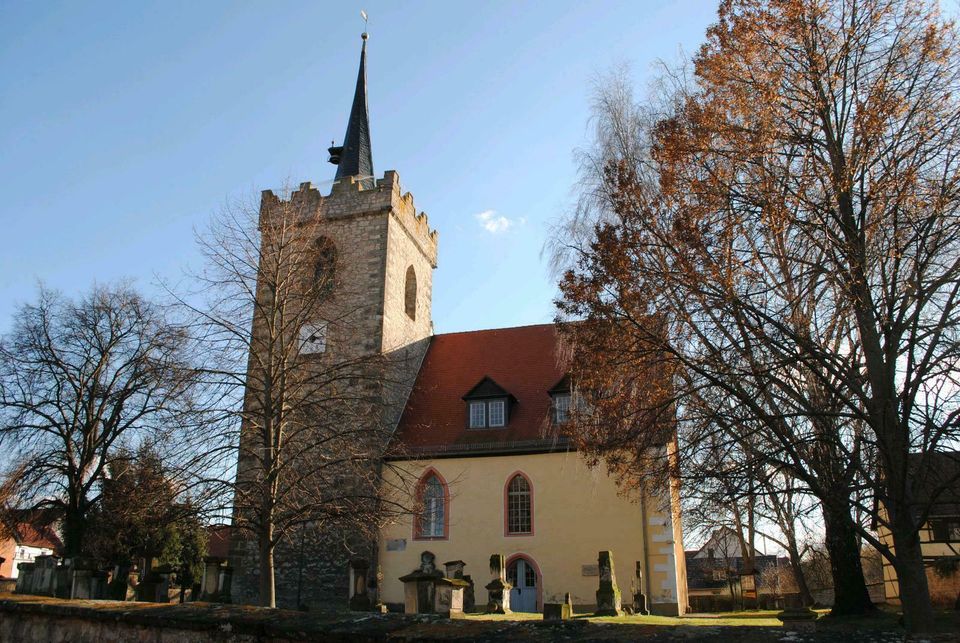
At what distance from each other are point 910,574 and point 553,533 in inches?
499

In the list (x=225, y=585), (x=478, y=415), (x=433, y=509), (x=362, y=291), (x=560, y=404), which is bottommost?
(x=225, y=585)

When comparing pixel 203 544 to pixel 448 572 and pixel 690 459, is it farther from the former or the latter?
pixel 690 459

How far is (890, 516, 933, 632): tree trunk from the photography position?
7.16 metres

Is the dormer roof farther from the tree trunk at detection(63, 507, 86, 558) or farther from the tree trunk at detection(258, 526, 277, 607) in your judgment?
the tree trunk at detection(63, 507, 86, 558)

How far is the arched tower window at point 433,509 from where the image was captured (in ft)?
66.8

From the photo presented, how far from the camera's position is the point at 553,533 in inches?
763

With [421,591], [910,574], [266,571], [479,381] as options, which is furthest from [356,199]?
[910,574]

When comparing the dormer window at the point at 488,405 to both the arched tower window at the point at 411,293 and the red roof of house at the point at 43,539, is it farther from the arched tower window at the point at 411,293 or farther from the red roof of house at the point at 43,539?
the red roof of house at the point at 43,539

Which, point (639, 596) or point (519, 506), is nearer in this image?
point (639, 596)

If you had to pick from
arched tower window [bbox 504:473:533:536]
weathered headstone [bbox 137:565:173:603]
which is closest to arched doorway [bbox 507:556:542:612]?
arched tower window [bbox 504:473:533:536]

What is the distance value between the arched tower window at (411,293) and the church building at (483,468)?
0.30 m

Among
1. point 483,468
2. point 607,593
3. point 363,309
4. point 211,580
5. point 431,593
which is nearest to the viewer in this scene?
point 431,593

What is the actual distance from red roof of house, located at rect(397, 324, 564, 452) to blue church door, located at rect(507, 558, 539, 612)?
307 centimetres

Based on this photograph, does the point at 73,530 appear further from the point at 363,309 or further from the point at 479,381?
the point at 479,381
